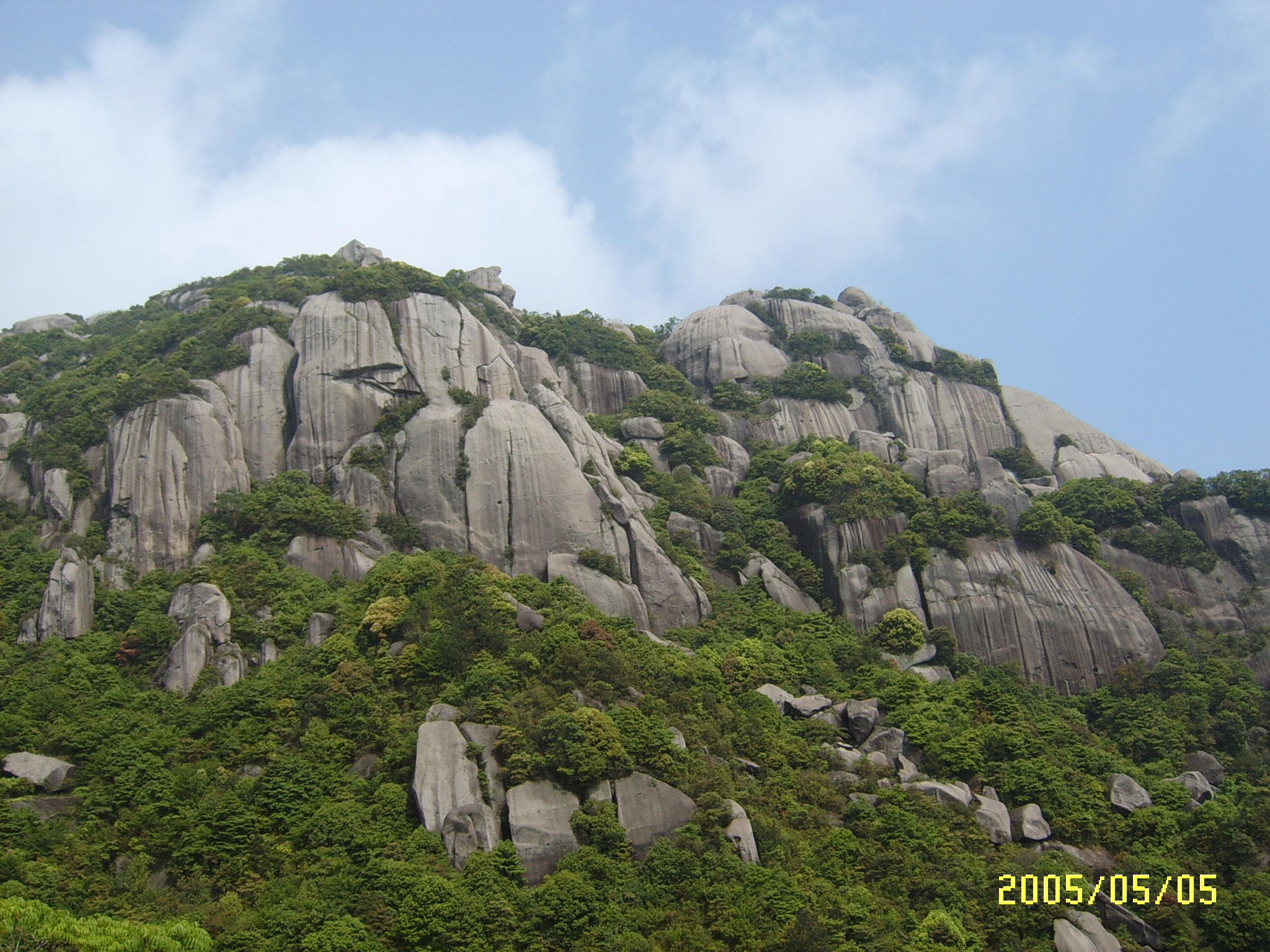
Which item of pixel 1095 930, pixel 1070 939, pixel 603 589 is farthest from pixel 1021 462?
pixel 1070 939

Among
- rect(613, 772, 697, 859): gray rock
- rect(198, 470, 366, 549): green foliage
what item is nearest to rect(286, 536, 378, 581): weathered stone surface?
rect(198, 470, 366, 549): green foliage

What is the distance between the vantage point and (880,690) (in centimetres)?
3966

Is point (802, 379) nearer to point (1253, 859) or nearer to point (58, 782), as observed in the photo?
point (1253, 859)

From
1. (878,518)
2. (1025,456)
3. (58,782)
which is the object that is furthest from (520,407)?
(1025,456)

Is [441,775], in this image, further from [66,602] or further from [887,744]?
[66,602]

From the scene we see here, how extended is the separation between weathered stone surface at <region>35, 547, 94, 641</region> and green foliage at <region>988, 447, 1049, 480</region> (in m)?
43.6

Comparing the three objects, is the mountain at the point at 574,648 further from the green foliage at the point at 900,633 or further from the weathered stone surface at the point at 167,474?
the green foliage at the point at 900,633

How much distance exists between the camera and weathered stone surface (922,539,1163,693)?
44.4 metres

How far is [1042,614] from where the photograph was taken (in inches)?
1783

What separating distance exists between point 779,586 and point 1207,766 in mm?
16392

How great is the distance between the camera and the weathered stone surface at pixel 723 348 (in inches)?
2576

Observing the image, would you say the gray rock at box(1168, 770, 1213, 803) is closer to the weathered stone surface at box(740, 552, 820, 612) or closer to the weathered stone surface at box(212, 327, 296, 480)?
the weathered stone surface at box(740, 552, 820, 612)

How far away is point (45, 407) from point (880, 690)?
34.8 m
